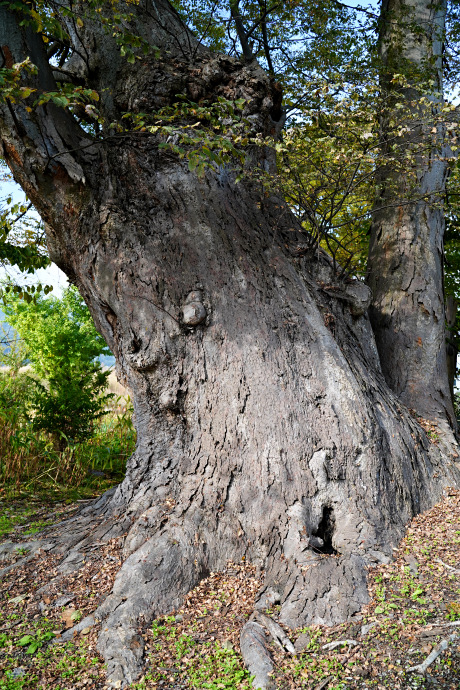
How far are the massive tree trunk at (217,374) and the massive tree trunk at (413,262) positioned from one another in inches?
21.5

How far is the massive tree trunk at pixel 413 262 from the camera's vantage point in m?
4.83

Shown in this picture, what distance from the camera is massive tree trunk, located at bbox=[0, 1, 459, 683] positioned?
3324 millimetres

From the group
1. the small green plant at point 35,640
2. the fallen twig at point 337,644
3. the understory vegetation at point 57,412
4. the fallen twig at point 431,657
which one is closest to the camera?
the fallen twig at point 431,657

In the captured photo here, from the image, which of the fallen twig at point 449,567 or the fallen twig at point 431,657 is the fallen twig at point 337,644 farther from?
the fallen twig at point 449,567

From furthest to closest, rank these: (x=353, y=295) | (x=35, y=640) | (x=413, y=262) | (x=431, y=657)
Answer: (x=413, y=262), (x=353, y=295), (x=35, y=640), (x=431, y=657)

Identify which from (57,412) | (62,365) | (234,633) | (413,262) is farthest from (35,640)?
(62,365)

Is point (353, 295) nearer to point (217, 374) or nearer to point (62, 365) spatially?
point (217, 374)

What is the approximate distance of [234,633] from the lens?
2.91 metres

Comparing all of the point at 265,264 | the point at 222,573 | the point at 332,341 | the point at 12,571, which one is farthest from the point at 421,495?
the point at 12,571

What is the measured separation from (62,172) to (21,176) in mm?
331

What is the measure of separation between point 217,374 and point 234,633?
5.64 ft

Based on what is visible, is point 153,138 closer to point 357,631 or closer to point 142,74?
point 142,74

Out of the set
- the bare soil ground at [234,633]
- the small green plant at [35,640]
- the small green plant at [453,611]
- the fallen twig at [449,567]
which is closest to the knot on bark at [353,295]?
the bare soil ground at [234,633]

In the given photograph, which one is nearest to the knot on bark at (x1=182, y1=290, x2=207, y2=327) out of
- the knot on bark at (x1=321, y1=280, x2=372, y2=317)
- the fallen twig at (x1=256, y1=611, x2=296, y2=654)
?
the knot on bark at (x1=321, y1=280, x2=372, y2=317)
